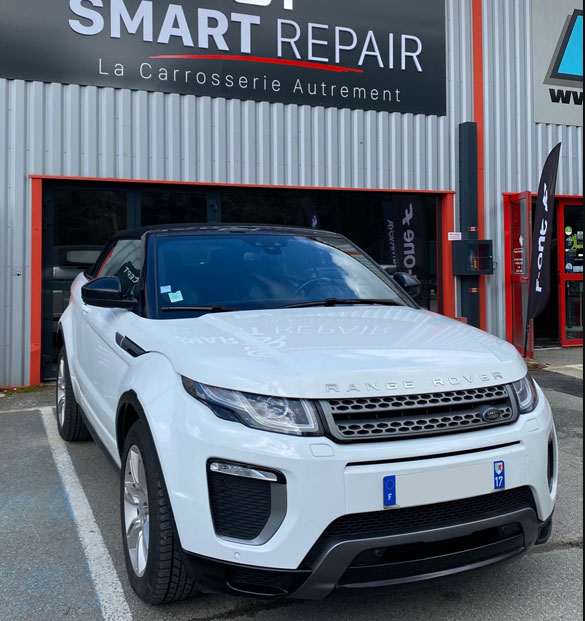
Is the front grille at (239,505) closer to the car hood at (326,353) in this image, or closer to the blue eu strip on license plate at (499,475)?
the car hood at (326,353)

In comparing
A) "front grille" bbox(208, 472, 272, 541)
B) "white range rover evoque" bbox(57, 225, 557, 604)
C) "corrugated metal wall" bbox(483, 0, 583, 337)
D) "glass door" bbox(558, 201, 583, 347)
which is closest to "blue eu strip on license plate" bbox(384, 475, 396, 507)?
"white range rover evoque" bbox(57, 225, 557, 604)

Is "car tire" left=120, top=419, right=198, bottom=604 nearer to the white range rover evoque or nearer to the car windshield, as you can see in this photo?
the white range rover evoque

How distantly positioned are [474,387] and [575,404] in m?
4.40

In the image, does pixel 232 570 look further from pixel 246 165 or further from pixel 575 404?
pixel 246 165

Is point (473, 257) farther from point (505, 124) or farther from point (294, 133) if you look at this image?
point (294, 133)

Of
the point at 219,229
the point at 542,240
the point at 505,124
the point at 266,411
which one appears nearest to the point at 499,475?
the point at 266,411

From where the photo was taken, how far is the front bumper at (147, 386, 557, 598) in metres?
2.01

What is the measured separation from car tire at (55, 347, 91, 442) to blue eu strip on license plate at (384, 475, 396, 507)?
10.2ft

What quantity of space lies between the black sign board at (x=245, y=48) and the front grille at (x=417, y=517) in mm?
6809

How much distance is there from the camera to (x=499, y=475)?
2211mm

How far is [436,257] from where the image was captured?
9.24m

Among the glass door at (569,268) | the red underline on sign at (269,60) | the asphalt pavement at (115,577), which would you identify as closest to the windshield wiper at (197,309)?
the asphalt pavement at (115,577)

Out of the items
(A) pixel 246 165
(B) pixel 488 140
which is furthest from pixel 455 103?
(A) pixel 246 165

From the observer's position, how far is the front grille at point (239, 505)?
6.82 ft
